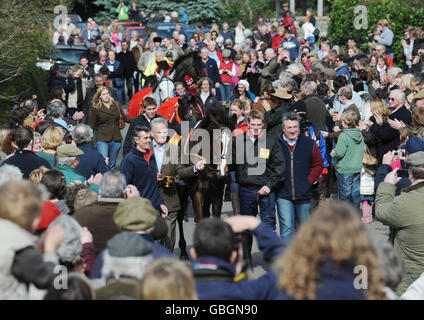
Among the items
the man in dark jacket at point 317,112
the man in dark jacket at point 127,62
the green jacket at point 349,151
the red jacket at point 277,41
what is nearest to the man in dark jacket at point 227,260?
the green jacket at point 349,151

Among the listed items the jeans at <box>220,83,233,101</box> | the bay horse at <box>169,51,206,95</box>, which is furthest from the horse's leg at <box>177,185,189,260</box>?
the jeans at <box>220,83,233,101</box>

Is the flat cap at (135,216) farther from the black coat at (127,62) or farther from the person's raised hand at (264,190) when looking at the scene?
the black coat at (127,62)

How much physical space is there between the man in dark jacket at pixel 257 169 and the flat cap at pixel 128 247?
3.85m

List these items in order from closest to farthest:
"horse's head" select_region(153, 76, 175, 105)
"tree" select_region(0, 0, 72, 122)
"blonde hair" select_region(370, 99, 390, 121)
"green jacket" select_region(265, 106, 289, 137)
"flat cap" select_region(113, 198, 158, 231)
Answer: "flat cap" select_region(113, 198, 158, 231) → "green jacket" select_region(265, 106, 289, 137) → "blonde hair" select_region(370, 99, 390, 121) → "horse's head" select_region(153, 76, 175, 105) → "tree" select_region(0, 0, 72, 122)

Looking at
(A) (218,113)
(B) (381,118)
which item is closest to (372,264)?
(A) (218,113)

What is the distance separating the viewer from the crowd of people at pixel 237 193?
369cm

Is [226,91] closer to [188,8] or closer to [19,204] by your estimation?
[19,204]

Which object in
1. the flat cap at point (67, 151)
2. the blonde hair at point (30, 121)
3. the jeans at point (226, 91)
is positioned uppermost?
the flat cap at point (67, 151)

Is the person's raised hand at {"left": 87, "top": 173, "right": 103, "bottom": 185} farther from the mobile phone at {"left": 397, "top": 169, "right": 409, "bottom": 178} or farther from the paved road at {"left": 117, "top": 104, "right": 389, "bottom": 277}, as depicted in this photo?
the mobile phone at {"left": 397, "top": 169, "right": 409, "bottom": 178}

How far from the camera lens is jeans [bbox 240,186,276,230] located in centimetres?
852

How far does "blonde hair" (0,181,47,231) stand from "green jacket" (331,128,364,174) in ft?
21.4

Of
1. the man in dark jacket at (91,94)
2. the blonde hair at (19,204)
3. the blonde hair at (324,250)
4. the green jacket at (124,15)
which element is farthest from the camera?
the green jacket at (124,15)

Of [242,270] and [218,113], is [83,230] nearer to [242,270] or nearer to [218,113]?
[242,270]
